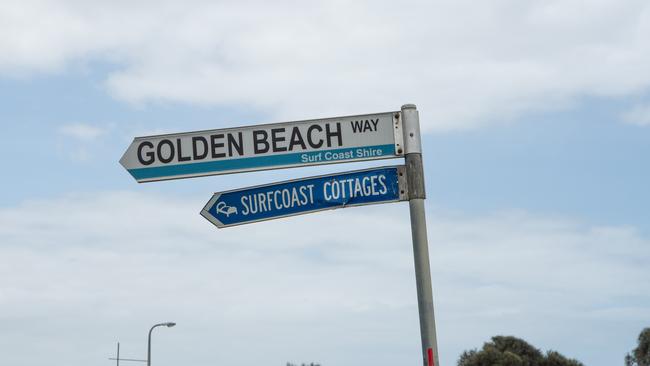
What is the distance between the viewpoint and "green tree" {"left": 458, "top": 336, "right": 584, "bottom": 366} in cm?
6112

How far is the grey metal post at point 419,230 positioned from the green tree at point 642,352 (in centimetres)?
5667

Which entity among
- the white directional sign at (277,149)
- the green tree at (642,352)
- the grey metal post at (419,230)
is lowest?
the grey metal post at (419,230)

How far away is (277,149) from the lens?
8.05m

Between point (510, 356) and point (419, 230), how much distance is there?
55694 mm

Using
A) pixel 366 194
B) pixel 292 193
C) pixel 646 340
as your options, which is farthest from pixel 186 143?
pixel 646 340

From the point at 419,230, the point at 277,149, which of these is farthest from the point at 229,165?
the point at 419,230

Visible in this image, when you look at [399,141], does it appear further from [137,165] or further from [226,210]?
[137,165]

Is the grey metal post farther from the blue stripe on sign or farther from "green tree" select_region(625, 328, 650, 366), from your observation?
"green tree" select_region(625, 328, 650, 366)

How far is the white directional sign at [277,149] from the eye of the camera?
8016 mm

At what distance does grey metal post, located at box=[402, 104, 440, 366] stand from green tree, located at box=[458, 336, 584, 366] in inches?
2158

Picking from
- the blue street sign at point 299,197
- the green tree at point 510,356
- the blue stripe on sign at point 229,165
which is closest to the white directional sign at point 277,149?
the blue stripe on sign at point 229,165

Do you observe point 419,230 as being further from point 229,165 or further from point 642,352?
point 642,352

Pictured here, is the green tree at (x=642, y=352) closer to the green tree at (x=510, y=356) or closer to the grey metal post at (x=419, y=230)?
the green tree at (x=510, y=356)

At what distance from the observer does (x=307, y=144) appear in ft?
26.3
